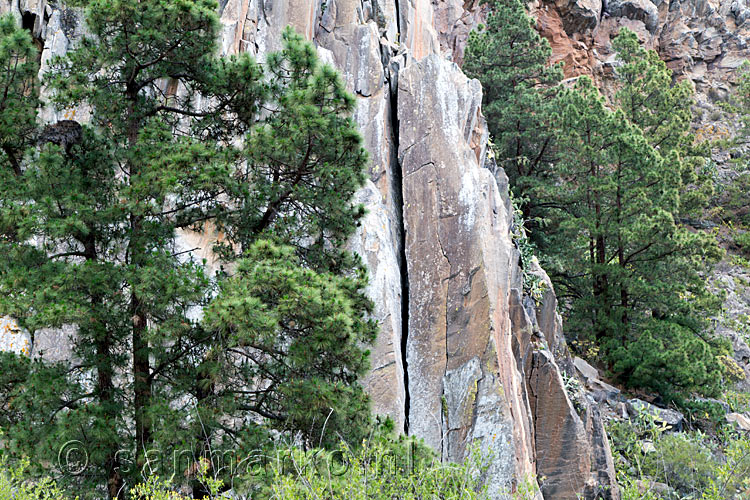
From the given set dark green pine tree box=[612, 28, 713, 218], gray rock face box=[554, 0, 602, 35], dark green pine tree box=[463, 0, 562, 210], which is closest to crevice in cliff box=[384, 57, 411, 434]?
dark green pine tree box=[463, 0, 562, 210]

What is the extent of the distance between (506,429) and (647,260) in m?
8.61

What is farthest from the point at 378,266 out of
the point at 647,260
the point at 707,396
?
the point at 707,396

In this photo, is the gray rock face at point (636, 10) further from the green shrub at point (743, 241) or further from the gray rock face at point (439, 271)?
the gray rock face at point (439, 271)

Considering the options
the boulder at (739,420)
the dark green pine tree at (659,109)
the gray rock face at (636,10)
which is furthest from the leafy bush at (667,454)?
the gray rock face at (636,10)

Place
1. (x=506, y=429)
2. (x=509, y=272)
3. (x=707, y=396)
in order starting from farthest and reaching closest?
1. (x=707, y=396)
2. (x=509, y=272)
3. (x=506, y=429)

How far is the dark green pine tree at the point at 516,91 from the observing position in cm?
1886

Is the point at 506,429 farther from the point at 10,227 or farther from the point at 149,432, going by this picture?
the point at 10,227

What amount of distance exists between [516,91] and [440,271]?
9800mm

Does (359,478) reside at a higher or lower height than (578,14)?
lower

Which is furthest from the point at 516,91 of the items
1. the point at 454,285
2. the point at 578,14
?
the point at 578,14

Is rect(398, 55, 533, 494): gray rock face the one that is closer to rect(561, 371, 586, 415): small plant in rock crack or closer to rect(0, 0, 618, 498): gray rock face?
rect(0, 0, 618, 498): gray rock face

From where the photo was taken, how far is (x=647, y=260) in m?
17.0
